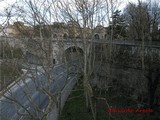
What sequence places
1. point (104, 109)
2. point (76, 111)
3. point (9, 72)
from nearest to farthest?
point (9, 72), point (104, 109), point (76, 111)

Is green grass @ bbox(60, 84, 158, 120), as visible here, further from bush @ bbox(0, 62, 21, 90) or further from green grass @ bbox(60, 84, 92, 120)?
bush @ bbox(0, 62, 21, 90)

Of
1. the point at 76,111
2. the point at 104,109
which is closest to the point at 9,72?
the point at 104,109

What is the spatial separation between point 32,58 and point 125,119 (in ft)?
24.1

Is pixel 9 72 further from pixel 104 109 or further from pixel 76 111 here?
pixel 76 111

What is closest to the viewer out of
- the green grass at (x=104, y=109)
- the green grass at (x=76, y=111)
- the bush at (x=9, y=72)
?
the bush at (x=9, y=72)

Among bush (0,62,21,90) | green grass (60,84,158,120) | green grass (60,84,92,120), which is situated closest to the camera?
bush (0,62,21,90)

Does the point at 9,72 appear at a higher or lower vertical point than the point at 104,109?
higher

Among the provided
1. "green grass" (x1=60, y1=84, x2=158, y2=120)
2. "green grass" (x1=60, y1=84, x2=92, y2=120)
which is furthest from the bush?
"green grass" (x1=60, y1=84, x2=92, y2=120)

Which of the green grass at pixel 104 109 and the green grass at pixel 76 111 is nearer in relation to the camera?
the green grass at pixel 104 109

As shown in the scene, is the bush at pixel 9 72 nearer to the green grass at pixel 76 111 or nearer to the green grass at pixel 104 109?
the green grass at pixel 104 109

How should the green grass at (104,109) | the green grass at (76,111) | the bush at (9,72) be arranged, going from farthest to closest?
the green grass at (76,111), the green grass at (104,109), the bush at (9,72)

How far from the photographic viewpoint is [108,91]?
2309cm

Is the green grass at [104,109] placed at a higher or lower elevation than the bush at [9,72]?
lower

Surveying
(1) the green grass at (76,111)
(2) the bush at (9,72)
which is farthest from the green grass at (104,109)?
(2) the bush at (9,72)
